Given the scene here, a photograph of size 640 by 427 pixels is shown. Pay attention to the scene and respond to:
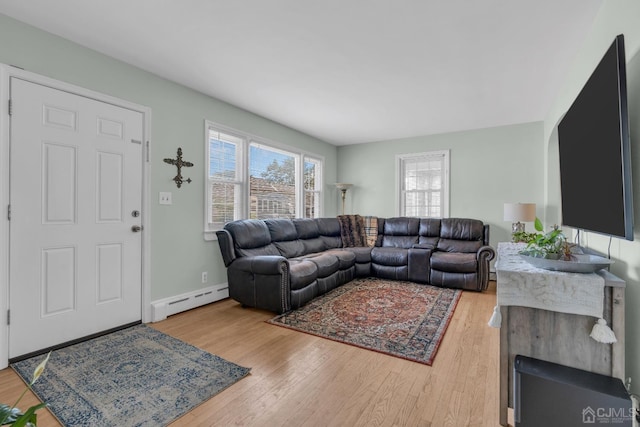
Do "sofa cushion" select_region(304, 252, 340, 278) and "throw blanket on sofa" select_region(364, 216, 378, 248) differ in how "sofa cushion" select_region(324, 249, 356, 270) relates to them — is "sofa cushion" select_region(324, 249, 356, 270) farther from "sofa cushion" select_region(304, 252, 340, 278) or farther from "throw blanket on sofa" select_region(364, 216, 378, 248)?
"throw blanket on sofa" select_region(364, 216, 378, 248)

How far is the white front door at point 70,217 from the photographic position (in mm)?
2182

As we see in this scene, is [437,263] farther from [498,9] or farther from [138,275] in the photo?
[138,275]

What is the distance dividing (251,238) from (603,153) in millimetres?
3167

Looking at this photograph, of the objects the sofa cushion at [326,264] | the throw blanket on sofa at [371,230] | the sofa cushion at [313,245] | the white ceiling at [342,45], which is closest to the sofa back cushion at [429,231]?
the throw blanket on sofa at [371,230]

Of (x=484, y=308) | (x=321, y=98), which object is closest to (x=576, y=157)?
(x=484, y=308)

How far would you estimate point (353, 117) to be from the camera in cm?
437

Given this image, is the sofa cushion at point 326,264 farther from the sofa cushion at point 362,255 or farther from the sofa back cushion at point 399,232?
the sofa back cushion at point 399,232

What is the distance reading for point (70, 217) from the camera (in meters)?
2.42

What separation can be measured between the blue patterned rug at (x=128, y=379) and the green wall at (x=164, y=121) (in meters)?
0.78

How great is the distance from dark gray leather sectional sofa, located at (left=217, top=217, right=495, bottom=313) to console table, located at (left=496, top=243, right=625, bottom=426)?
2.04 m

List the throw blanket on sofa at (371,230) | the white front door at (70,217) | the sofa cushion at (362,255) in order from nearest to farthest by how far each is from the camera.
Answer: the white front door at (70,217) → the sofa cushion at (362,255) → the throw blanket on sofa at (371,230)

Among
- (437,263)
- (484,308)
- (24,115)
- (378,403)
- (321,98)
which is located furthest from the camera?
(437,263)

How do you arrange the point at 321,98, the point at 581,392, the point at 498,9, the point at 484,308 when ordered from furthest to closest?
the point at 321,98 < the point at 484,308 < the point at 498,9 < the point at 581,392

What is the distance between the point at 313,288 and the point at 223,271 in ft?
3.89
